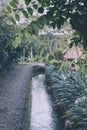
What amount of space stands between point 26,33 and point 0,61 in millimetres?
14325

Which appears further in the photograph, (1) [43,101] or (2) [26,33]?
(1) [43,101]

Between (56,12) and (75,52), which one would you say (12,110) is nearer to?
(75,52)

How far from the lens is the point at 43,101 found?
8445mm

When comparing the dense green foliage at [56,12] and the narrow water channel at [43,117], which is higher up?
the dense green foliage at [56,12]

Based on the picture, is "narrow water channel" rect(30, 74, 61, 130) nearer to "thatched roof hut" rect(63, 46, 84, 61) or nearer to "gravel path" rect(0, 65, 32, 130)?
"gravel path" rect(0, 65, 32, 130)

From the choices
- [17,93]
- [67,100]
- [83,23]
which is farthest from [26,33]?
[17,93]

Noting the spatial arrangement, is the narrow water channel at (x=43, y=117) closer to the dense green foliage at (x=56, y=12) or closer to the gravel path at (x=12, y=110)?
the gravel path at (x=12, y=110)

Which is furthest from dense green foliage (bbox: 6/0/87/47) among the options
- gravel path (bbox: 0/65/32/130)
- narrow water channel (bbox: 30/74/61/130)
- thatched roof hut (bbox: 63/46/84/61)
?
gravel path (bbox: 0/65/32/130)

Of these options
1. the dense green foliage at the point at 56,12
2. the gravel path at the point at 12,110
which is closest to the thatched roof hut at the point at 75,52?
the dense green foliage at the point at 56,12

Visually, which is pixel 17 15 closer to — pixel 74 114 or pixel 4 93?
pixel 74 114

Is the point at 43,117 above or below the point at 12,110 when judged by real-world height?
above

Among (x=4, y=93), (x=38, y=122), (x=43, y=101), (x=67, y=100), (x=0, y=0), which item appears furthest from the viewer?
(x=0, y=0)

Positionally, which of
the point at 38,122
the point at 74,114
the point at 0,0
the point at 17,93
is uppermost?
the point at 0,0

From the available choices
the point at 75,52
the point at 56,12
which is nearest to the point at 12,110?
the point at 75,52
